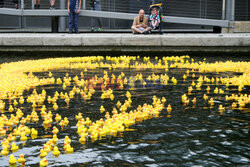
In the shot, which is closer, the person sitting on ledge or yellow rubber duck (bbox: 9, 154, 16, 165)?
yellow rubber duck (bbox: 9, 154, 16, 165)

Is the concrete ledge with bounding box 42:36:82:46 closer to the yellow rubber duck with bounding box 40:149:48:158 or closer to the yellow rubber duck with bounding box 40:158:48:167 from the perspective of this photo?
the yellow rubber duck with bounding box 40:149:48:158

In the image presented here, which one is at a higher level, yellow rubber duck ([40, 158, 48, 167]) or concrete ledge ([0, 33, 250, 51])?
concrete ledge ([0, 33, 250, 51])

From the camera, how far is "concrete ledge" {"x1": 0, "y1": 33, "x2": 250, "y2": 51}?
16859mm

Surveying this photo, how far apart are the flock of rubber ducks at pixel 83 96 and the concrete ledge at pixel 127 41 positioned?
1053 millimetres

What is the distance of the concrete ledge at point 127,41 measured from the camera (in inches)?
664

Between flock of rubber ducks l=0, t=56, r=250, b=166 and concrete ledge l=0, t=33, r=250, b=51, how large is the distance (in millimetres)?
1053

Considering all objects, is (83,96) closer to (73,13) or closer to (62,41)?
(62,41)

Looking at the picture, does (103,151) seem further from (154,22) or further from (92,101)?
(154,22)

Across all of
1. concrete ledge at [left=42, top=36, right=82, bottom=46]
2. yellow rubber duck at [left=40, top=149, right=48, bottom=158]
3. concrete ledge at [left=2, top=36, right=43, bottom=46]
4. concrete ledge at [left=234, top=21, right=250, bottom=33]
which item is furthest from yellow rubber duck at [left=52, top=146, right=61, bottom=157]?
concrete ledge at [left=234, top=21, right=250, bottom=33]

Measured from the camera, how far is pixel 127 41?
674 inches

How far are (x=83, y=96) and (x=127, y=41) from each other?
800 centimetres

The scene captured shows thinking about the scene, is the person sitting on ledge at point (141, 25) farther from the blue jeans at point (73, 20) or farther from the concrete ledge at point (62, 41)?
the concrete ledge at point (62, 41)

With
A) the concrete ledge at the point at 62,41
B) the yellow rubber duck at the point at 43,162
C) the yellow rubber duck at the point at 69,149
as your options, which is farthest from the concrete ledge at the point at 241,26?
the yellow rubber duck at the point at 43,162

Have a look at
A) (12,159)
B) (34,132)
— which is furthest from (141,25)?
(12,159)
